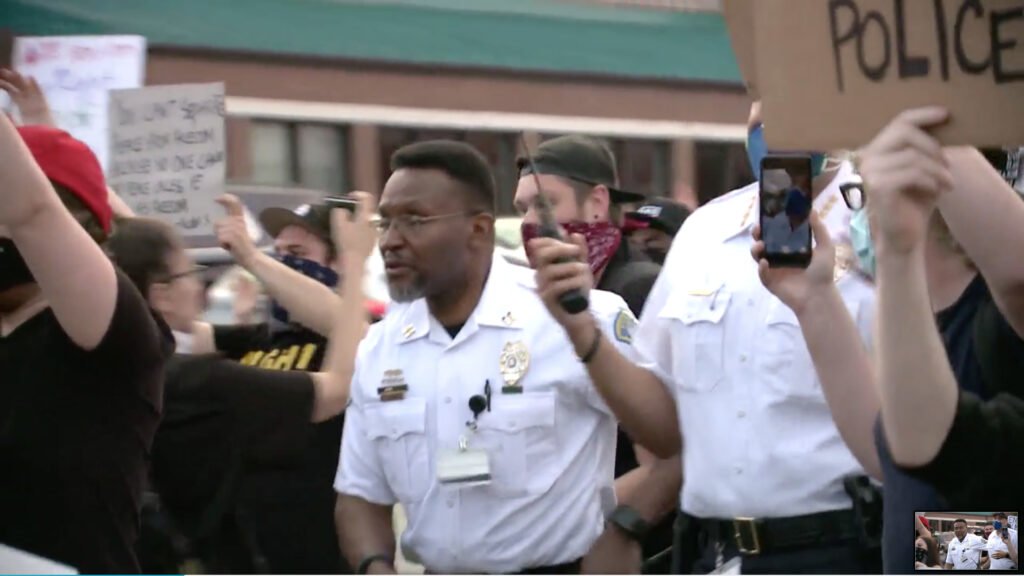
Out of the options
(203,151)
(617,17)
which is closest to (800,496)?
(203,151)

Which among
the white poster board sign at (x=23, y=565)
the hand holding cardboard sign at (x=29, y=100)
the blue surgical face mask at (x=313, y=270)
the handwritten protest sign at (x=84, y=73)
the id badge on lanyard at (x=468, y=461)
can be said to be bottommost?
the white poster board sign at (x=23, y=565)

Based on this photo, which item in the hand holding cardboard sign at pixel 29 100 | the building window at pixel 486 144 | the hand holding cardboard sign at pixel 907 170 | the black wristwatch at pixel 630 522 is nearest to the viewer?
the hand holding cardboard sign at pixel 907 170

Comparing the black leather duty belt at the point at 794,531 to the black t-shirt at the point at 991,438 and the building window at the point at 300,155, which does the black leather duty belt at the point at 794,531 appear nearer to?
the black t-shirt at the point at 991,438

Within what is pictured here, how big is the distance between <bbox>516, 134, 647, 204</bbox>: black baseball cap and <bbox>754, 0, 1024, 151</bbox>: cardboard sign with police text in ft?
11.9

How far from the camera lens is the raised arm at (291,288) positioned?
241 inches

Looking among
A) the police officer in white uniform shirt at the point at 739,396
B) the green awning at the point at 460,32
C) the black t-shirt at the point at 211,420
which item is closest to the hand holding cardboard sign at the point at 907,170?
the police officer in white uniform shirt at the point at 739,396

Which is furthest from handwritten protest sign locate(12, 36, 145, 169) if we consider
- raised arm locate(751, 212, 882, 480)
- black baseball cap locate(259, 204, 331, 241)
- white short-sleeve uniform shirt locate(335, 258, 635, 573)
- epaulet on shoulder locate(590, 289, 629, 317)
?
raised arm locate(751, 212, 882, 480)

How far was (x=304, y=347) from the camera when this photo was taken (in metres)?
6.27

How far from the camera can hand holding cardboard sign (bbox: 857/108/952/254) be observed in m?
2.56

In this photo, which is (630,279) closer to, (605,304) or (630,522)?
(605,304)

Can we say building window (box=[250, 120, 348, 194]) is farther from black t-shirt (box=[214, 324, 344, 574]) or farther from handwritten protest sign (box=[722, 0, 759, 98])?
handwritten protest sign (box=[722, 0, 759, 98])

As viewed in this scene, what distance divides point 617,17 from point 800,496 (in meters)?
24.8

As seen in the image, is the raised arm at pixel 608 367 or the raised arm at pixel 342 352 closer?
the raised arm at pixel 608 367

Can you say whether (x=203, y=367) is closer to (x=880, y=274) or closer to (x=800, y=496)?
(x=800, y=496)
